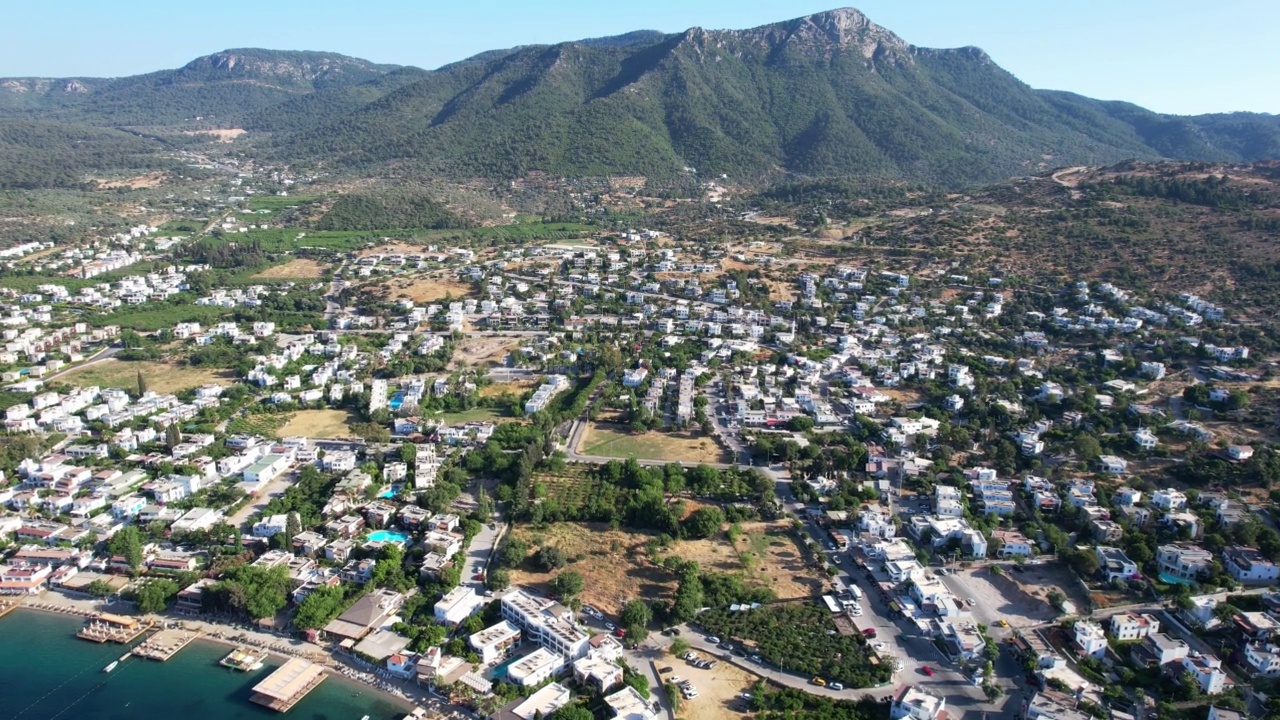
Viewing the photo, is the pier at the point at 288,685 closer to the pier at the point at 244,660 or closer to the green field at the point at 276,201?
the pier at the point at 244,660

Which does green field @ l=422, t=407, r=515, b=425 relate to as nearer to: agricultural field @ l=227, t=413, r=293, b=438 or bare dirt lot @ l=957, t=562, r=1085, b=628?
agricultural field @ l=227, t=413, r=293, b=438

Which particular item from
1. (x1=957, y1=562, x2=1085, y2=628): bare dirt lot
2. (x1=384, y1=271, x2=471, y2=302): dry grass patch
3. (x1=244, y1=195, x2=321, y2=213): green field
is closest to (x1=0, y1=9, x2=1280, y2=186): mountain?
(x1=244, y1=195, x2=321, y2=213): green field

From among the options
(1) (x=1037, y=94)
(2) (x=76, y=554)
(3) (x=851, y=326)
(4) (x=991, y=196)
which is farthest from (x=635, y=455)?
(1) (x=1037, y=94)

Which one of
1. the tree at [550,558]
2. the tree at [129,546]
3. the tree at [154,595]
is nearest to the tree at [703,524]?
the tree at [550,558]

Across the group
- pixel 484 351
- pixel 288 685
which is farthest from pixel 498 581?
pixel 484 351

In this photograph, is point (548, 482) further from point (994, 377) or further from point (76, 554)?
point (994, 377)

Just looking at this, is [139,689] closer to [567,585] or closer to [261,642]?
[261,642]
